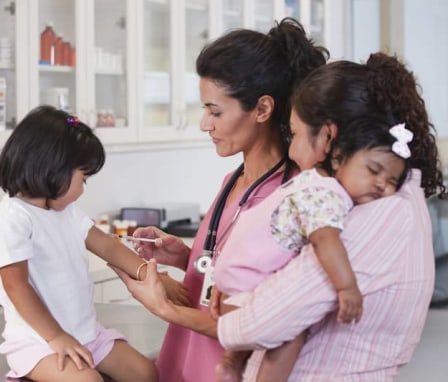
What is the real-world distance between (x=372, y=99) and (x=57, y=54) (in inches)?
92.5

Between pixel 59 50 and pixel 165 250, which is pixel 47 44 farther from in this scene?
pixel 165 250

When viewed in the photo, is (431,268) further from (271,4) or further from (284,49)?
(271,4)

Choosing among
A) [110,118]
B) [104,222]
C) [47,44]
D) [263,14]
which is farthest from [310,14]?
[47,44]

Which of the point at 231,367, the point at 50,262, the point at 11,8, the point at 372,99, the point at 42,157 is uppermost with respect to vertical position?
the point at 11,8

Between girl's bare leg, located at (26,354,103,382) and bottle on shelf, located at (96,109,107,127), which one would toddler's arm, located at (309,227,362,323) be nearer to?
girl's bare leg, located at (26,354,103,382)

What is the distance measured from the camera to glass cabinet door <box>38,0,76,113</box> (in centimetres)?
335

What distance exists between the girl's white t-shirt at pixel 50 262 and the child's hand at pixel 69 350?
35mm

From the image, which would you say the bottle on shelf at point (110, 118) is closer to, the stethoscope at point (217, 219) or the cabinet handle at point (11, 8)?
the cabinet handle at point (11, 8)

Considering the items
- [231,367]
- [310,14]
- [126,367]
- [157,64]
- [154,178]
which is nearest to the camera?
[231,367]

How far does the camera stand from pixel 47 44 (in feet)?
11.0

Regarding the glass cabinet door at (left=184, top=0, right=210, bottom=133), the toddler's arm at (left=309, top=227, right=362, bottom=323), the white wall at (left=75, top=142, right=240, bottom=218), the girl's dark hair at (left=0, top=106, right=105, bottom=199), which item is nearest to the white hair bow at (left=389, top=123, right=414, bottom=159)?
the toddler's arm at (left=309, top=227, right=362, bottom=323)

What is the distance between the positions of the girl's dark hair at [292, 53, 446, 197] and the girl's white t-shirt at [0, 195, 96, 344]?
1.98 ft

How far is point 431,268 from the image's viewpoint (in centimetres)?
127

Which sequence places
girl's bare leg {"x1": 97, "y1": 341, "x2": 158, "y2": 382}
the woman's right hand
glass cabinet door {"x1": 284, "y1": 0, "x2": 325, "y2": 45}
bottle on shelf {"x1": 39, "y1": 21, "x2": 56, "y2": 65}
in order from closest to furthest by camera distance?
girl's bare leg {"x1": 97, "y1": 341, "x2": 158, "y2": 382} < the woman's right hand < bottle on shelf {"x1": 39, "y1": 21, "x2": 56, "y2": 65} < glass cabinet door {"x1": 284, "y1": 0, "x2": 325, "y2": 45}
